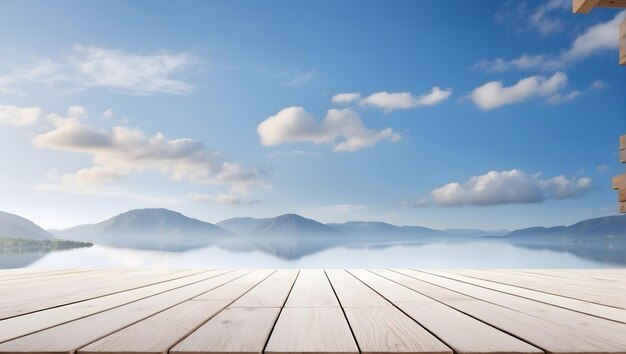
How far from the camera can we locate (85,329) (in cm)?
158

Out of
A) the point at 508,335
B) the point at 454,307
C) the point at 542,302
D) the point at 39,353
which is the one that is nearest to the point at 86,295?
the point at 39,353

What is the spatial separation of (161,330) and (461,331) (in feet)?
3.50

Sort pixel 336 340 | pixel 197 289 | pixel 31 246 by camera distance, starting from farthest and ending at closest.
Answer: pixel 31 246
pixel 197 289
pixel 336 340

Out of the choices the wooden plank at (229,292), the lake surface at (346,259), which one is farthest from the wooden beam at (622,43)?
the lake surface at (346,259)

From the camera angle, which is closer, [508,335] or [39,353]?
[39,353]

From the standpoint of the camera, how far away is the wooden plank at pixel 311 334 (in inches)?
51.1

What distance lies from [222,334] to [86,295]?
1.52 metres

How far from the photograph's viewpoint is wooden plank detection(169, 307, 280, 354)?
1.29 m

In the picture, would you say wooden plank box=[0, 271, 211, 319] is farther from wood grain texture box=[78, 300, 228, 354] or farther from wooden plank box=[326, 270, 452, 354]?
wooden plank box=[326, 270, 452, 354]

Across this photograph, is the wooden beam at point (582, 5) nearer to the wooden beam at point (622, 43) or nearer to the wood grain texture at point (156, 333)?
the wooden beam at point (622, 43)

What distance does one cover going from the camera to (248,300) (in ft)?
7.75

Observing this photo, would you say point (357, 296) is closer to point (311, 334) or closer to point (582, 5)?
point (311, 334)

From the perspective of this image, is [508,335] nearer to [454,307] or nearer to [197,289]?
[454,307]

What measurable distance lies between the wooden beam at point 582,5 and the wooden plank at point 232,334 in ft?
6.03
